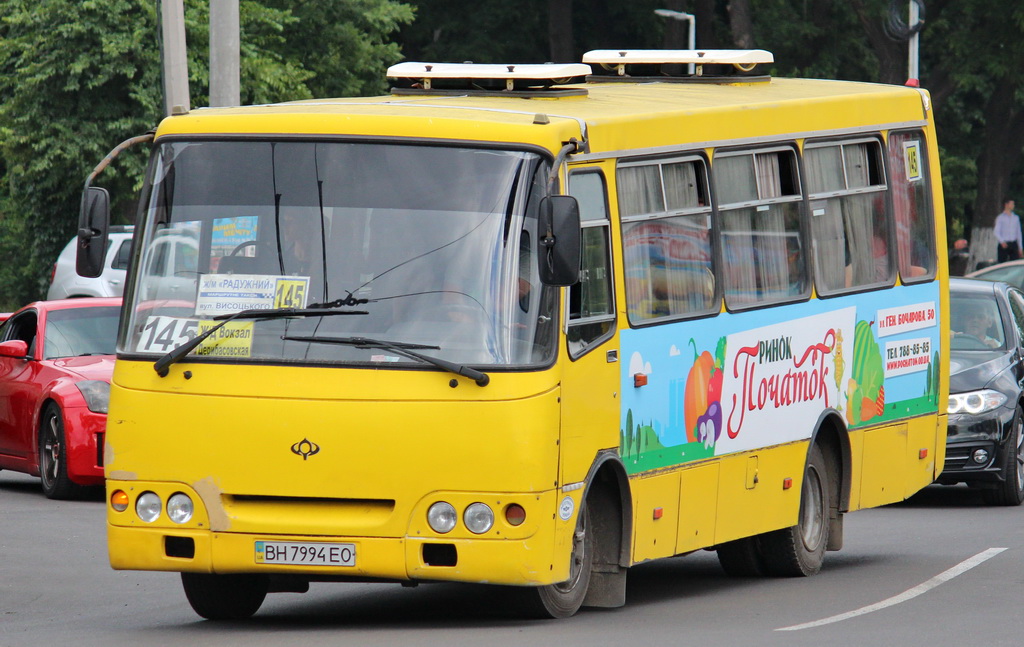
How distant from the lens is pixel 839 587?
Answer: 11789 millimetres

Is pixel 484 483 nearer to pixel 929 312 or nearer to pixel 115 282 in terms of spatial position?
pixel 929 312

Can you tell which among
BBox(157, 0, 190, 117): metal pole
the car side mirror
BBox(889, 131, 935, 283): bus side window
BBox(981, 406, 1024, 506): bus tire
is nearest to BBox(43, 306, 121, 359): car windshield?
the car side mirror

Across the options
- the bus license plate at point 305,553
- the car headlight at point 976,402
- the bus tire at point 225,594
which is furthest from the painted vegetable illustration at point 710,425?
the car headlight at point 976,402

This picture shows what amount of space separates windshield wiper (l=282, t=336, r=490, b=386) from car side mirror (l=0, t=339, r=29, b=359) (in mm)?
8348

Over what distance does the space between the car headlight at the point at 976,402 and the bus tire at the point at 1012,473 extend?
24 centimetres

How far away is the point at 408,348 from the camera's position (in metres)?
8.85

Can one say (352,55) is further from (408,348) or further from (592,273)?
(408,348)

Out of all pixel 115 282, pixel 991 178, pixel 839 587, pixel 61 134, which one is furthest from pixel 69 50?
pixel 839 587

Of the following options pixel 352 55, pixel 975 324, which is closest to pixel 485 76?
pixel 975 324

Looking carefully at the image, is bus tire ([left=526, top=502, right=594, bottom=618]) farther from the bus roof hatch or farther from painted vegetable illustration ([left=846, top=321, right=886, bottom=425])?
painted vegetable illustration ([left=846, top=321, right=886, bottom=425])

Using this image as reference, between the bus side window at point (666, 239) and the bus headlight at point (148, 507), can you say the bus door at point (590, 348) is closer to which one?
the bus side window at point (666, 239)

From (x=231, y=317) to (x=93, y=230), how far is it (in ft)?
2.80

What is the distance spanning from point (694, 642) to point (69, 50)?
2494cm

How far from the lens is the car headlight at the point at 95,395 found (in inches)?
637
